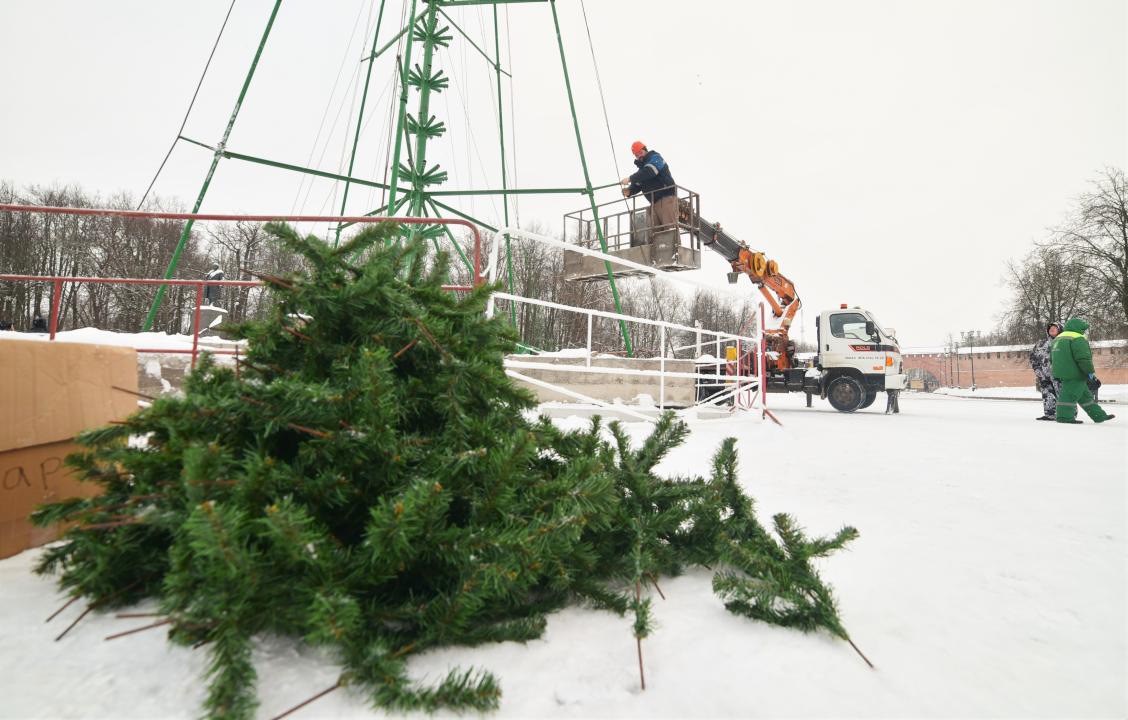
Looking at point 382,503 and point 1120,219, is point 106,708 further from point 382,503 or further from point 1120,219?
point 1120,219

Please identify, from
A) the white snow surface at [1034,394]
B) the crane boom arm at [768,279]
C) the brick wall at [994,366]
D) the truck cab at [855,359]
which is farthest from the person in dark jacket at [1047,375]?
the brick wall at [994,366]

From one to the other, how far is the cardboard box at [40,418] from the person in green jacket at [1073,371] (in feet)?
42.6

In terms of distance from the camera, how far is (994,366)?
4653cm

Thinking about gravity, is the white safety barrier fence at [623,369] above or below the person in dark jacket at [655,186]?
below

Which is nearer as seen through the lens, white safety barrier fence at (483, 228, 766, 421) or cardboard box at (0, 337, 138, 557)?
cardboard box at (0, 337, 138, 557)

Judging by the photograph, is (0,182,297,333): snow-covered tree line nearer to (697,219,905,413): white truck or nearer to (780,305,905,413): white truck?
(697,219,905,413): white truck

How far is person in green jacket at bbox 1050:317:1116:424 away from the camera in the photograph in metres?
9.26

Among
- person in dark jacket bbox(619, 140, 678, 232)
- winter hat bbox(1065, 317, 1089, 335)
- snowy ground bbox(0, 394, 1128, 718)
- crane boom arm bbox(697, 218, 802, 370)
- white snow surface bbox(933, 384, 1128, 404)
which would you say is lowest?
white snow surface bbox(933, 384, 1128, 404)

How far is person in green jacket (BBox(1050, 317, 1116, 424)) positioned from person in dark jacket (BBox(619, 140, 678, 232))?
7404 mm

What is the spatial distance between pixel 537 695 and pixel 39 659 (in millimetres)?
1242

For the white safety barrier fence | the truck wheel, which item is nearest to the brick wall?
the truck wheel

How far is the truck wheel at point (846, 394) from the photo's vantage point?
12992 millimetres

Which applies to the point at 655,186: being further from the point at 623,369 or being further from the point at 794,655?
the point at 794,655

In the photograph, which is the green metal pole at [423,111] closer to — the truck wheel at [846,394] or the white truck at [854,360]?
the white truck at [854,360]
